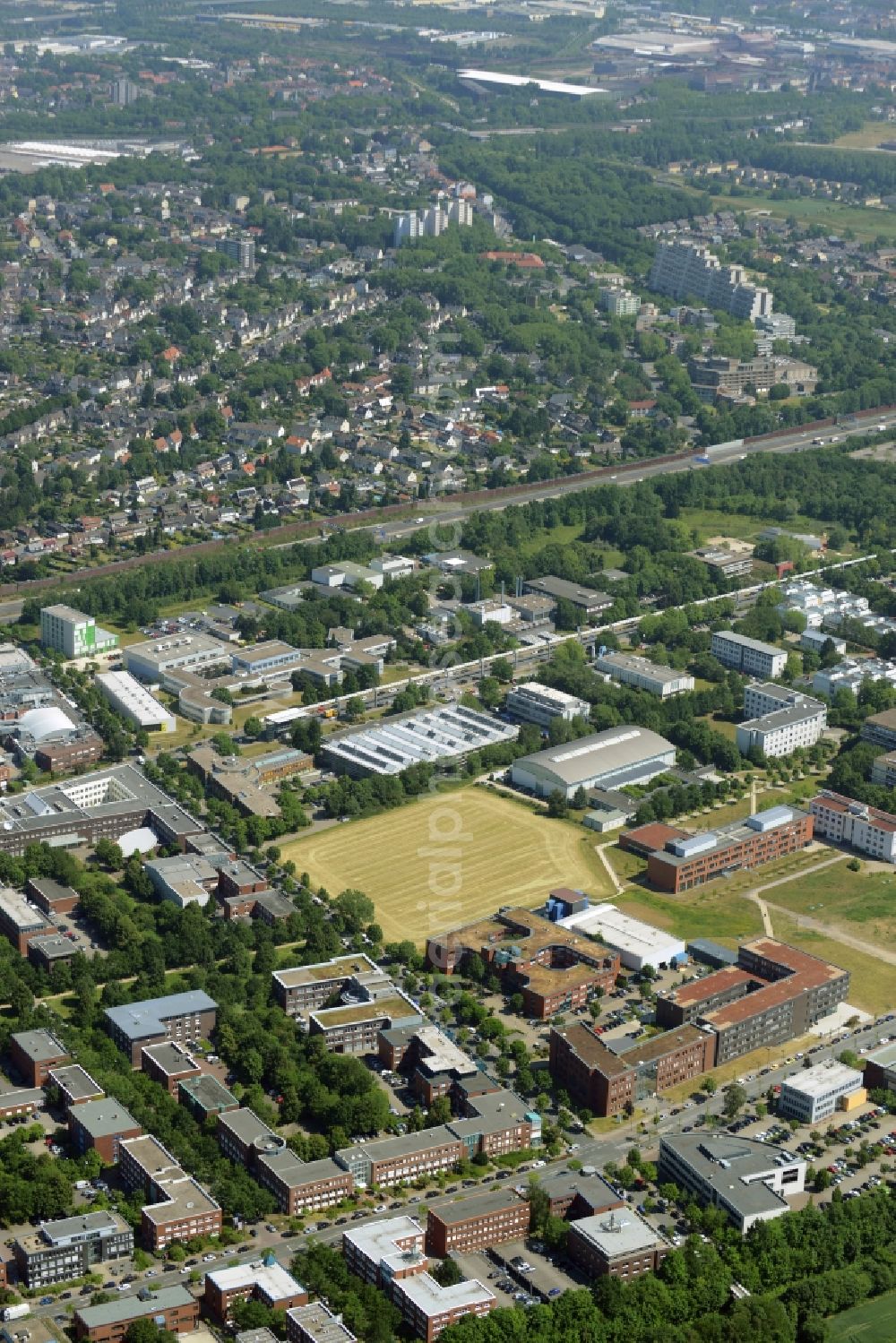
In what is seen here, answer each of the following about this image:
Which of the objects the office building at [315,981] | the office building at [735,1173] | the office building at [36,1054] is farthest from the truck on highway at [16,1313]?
the office building at [735,1173]

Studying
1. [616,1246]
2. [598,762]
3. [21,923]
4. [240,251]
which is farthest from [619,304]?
[616,1246]

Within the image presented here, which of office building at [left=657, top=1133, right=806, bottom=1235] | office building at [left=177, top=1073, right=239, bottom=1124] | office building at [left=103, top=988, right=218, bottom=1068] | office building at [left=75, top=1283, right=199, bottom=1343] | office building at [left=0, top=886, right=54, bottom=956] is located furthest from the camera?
office building at [left=0, top=886, right=54, bottom=956]

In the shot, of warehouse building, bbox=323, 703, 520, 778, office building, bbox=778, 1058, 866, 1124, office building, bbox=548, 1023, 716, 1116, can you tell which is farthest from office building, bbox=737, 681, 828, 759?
office building, bbox=778, 1058, 866, 1124

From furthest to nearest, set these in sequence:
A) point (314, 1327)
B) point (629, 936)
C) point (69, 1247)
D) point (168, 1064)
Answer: point (629, 936)
point (168, 1064)
point (69, 1247)
point (314, 1327)

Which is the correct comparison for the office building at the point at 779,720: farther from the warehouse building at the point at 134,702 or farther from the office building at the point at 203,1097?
the office building at the point at 203,1097

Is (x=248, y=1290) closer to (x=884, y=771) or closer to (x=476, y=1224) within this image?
(x=476, y=1224)

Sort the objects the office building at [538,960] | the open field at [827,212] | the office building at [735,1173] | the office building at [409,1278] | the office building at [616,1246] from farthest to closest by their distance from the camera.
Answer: the open field at [827,212], the office building at [538,960], the office building at [735,1173], the office building at [616,1246], the office building at [409,1278]

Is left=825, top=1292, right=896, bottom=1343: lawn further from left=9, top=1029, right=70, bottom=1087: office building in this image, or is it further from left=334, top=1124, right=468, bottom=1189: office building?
left=9, top=1029, right=70, bottom=1087: office building
